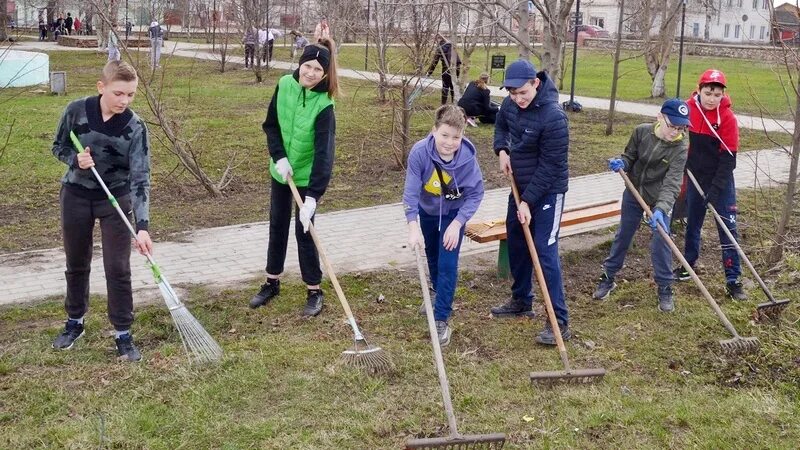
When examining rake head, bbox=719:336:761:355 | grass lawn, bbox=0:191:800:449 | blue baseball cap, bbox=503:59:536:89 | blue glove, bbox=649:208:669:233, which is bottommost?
grass lawn, bbox=0:191:800:449

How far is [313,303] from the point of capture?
216 inches

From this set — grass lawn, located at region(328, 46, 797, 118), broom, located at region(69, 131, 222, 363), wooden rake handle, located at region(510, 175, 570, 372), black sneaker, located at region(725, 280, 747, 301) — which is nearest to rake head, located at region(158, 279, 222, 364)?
broom, located at region(69, 131, 222, 363)

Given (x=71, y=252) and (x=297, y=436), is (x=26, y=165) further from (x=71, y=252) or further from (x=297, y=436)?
(x=297, y=436)

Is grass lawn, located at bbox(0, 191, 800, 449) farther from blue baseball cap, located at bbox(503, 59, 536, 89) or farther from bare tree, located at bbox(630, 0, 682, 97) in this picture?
bare tree, located at bbox(630, 0, 682, 97)

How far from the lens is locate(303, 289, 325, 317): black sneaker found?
5434mm

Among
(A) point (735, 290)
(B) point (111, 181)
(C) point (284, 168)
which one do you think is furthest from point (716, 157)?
(B) point (111, 181)

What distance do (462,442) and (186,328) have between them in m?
1.81

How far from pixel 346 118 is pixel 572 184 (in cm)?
584

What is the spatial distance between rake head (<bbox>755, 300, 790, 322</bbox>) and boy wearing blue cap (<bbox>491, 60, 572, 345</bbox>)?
130 cm

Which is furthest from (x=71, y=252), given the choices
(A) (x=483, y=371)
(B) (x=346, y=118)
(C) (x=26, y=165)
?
(B) (x=346, y=118)

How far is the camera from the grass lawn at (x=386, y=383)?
3.86 metres

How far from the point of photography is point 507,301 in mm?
5934

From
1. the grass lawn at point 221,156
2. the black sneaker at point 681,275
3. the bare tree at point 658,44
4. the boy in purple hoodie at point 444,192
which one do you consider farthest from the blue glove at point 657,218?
the bare tree at point 658,44

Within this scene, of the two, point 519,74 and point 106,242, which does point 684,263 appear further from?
point 106,242
